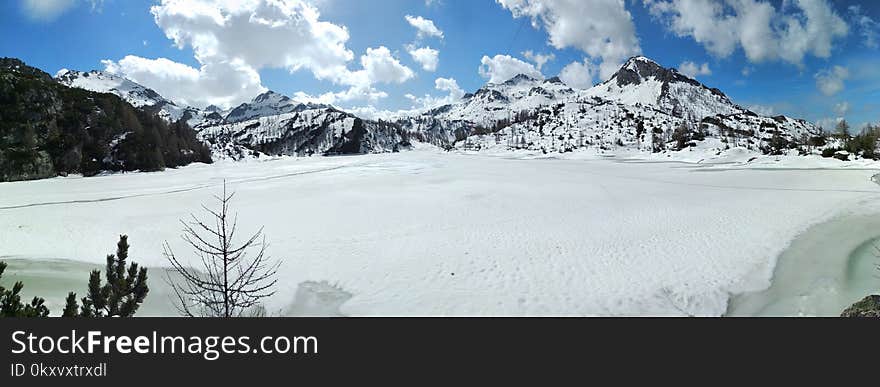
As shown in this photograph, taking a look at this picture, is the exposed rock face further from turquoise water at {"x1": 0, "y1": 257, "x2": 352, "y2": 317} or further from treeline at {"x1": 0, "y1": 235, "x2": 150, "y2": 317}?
treeline at {"x1": 0, "y1": 235, "x2": 150, "y2": 317}

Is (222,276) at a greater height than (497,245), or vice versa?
(497,245)

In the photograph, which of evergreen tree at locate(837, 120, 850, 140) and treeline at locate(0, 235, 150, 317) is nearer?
treeline at locate(0, 235, 150, 317)

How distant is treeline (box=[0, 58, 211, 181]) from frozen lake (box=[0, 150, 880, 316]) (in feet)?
68.9

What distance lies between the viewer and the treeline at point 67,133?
38000mm

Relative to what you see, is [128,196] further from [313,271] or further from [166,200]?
[313,271]

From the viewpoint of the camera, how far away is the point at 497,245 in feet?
45.0

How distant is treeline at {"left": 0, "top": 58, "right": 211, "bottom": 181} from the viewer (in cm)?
3800

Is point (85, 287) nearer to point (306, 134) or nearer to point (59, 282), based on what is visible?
point (59, 282)

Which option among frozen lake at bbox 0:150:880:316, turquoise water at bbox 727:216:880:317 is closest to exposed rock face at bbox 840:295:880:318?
turquoise water at bbox 727:216:880:317

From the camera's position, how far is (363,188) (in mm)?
28531

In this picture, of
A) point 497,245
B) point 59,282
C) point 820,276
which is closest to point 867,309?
point 820,276

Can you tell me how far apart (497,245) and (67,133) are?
56129 mm
